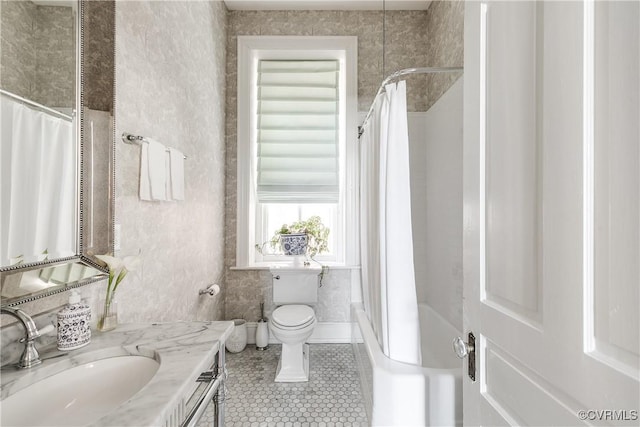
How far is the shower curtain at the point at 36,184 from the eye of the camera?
0.79 metres

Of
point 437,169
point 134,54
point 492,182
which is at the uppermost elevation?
point 134,54

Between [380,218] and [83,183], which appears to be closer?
[83,183]

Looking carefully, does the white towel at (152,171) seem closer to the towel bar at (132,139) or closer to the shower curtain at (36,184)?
the towel bar at (132,139)

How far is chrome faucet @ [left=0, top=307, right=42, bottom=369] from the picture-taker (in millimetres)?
787

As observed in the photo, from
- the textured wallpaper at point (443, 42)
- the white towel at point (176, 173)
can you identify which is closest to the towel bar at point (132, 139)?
the white towel at point (176, 173)

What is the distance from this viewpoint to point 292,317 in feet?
7.30

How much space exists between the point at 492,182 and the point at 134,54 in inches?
62.3

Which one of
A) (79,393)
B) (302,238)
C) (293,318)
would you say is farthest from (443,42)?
(79,393)

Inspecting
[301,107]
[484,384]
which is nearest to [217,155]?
[301,107]

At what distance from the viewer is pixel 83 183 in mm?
1065

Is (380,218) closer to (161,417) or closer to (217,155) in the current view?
(161,417)

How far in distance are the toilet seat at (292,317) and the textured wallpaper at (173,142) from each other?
575 millimetres

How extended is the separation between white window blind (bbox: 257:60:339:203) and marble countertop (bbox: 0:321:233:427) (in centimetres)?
182

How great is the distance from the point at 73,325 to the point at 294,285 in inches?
69.2
